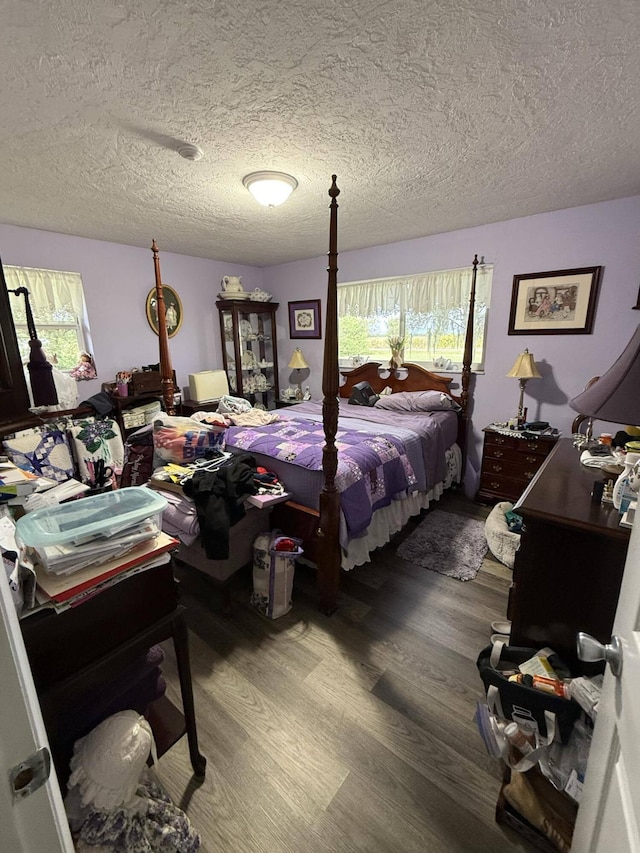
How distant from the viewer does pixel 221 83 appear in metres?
1.35

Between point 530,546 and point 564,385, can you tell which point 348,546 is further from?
point 564,385

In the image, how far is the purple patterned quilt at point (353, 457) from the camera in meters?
2.15

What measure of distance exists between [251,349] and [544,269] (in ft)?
11.3

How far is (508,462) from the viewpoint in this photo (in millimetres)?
3090

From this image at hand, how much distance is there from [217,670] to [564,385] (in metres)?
3.29

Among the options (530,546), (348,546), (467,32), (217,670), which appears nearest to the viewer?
(467,32)

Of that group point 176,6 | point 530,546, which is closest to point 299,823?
point 530,546

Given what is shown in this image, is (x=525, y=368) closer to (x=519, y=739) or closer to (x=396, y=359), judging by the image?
(x=396, y=359)

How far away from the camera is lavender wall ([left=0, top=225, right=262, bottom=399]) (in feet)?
10.3

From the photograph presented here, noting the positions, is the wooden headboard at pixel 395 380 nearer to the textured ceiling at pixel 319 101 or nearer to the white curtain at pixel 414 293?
the white curtain at pixel 414 293

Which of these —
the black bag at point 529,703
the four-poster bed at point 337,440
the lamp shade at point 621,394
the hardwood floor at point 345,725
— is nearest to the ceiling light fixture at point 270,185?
the four-poster bed at point 337,440

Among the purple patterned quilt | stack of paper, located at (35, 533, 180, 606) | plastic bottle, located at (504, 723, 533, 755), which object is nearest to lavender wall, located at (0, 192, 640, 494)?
the purple patterned quilt

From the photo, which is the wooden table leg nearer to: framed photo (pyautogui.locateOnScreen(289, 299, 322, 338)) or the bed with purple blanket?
the bed with purple blanket

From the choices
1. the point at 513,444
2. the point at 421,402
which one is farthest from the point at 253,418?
the point at 513,444
